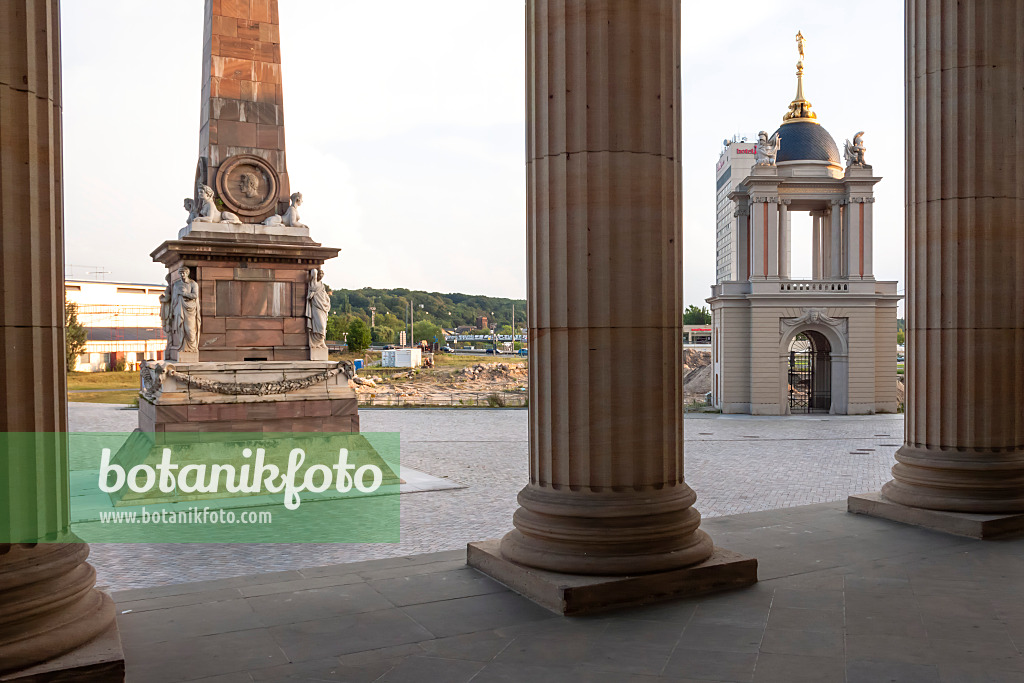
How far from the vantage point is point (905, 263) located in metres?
10.0

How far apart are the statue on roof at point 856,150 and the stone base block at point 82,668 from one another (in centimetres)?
4199

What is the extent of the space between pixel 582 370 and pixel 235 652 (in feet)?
10.5

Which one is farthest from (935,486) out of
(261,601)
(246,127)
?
(246,127)

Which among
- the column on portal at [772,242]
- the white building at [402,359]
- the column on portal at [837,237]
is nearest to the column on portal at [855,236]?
the column on portal at [837,237]

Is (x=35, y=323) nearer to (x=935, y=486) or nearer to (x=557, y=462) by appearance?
(x=557, y=462)

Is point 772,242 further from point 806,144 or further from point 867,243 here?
point 806,144

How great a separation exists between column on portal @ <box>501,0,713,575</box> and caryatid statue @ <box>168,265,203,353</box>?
427 inches

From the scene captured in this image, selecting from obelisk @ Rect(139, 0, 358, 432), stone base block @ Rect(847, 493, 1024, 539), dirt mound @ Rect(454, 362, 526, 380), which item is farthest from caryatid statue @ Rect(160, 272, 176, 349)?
dirt mound @ Rect(454, 362, 526, 380)

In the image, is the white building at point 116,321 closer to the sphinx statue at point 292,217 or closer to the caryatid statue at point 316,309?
the sphinx statue at point 292,217

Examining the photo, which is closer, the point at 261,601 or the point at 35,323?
the point at 35,323

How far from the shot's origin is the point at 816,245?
45.1 meters

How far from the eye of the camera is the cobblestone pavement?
435 inches

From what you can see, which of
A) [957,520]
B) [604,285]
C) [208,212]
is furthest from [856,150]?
[604,285]

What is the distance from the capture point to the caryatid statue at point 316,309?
17.0 meters
